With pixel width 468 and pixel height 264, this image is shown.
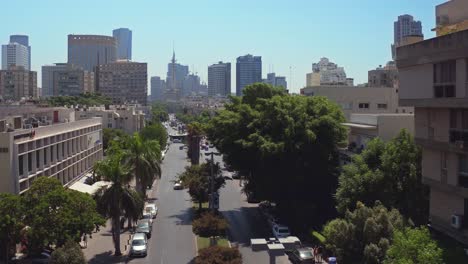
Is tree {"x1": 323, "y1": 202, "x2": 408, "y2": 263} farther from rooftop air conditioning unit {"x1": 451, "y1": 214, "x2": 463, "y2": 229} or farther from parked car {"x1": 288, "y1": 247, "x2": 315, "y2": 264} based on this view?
parked car {"x1": 288, "y1": 247, "x2": 315, "y2": 264}

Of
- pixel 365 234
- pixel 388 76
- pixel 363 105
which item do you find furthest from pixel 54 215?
pixel 388 76

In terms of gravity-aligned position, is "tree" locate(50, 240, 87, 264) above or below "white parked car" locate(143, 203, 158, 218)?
above

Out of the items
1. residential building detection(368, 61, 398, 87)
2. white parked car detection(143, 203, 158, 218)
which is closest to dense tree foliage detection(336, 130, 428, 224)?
white parked car detection(143, 203, 158, 218)

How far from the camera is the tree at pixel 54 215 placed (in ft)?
106

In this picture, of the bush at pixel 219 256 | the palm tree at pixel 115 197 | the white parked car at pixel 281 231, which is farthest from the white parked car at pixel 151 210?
the bush at pixel 219 256

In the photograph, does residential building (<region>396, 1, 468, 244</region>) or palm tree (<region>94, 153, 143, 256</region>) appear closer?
residential building (<region>396, 1, 468, 244</region>)

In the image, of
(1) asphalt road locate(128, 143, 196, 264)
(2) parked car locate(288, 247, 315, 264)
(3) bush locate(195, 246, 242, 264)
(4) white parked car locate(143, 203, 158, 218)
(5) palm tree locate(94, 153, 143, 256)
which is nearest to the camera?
(3) bush locate(195, 246, 242, 264)

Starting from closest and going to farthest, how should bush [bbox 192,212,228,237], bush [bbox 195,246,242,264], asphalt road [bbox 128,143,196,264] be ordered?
bush [bbox 195,246,242,264], bush [bbox 192,212,228,237], asphalt road [bbox 128,143,196,264]

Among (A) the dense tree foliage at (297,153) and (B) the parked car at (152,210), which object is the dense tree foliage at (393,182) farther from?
(B) the parked car at (152,210)

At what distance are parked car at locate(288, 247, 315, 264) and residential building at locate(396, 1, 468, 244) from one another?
10.1 meters

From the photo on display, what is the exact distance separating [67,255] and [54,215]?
3.64 meters

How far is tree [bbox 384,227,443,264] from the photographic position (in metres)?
18.6

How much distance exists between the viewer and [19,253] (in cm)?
3672

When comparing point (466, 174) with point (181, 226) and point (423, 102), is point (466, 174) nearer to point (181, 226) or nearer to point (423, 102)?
point (423, 102)
